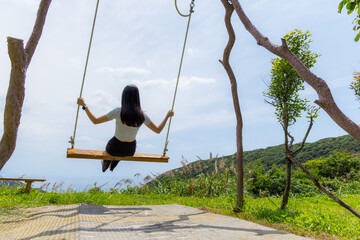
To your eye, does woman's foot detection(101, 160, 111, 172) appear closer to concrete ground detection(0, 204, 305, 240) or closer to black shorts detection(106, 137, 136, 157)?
black shorts detection(106, 137, 136, 157)

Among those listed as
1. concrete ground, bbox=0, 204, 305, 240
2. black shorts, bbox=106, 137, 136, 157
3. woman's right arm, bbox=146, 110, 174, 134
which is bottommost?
concrete ground, bbox=0, 204, 305, 240

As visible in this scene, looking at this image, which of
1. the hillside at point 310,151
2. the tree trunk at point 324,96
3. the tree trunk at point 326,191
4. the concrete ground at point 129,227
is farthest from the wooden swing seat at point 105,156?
the hillside at point 310,151

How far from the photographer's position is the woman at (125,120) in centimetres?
446

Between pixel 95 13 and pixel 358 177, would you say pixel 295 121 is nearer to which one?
pixel 95 13

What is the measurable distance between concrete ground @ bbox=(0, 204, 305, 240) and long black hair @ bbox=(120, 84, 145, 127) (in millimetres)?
1415

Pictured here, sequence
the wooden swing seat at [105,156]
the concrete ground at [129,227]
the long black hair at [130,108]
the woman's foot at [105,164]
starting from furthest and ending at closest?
1. the woman's foot at [105,164]
2. the long black hair at [130,108]
3. the wooden swing seat at [105,156]
4. the concrete ground at [129,227]

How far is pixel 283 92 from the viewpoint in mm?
4797

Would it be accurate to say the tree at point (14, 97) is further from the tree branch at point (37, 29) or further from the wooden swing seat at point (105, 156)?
the wooden swing seat at point (105, 156)

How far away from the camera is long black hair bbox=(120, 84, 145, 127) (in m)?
4.45

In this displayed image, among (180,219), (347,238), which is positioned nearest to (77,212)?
(180,219)

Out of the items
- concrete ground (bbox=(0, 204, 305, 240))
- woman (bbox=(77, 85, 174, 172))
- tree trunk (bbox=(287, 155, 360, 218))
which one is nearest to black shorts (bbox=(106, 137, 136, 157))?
woman (bbox=(77, 85, 174, 172))

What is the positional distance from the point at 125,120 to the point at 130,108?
21 cm

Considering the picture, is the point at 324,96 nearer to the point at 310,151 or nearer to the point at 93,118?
the point at 93,118

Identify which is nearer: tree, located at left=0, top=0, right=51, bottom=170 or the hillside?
tree, located at left=0, top=0, right=51, bottom=170
